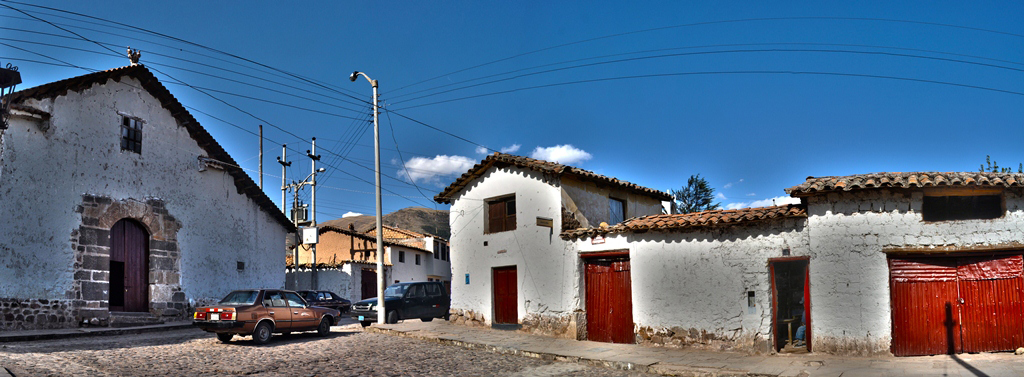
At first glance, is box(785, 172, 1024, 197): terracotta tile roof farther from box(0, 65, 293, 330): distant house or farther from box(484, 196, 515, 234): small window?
box(0, 65, 293, 330): distant house

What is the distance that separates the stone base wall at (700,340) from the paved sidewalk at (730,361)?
22 centimetres

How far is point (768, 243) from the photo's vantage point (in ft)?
47.2

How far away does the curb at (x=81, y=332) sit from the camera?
54.3 ft

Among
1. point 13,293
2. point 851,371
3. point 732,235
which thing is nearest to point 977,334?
point 851,371

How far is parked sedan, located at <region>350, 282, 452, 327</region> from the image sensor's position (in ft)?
73.2

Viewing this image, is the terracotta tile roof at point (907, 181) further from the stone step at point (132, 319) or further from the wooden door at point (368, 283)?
the wooden door at point (368, 283)

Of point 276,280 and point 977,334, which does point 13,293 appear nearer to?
point 276,280

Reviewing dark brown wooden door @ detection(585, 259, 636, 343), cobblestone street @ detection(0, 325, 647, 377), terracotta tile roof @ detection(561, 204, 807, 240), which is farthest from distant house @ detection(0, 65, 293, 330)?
dark brown wooden door @ detection(585, 259, 636, 343)

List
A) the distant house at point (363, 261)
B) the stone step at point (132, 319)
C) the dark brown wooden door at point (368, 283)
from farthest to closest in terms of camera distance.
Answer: the dark brown wooden door at point (368, 283)
the distant house at point (363, 261)
the stone step at point (132, 319)

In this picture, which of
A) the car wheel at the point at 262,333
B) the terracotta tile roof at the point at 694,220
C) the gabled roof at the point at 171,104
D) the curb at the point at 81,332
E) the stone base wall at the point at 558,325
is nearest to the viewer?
the terracotta tile roof at the point at 694,220

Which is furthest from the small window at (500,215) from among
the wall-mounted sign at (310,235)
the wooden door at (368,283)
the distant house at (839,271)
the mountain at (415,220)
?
the mountain at (415,220)

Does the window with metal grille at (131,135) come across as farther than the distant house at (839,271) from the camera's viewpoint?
Yes

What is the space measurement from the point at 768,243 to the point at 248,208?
773 inches

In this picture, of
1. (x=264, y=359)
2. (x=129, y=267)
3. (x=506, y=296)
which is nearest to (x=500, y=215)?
(x=506, y=296)
